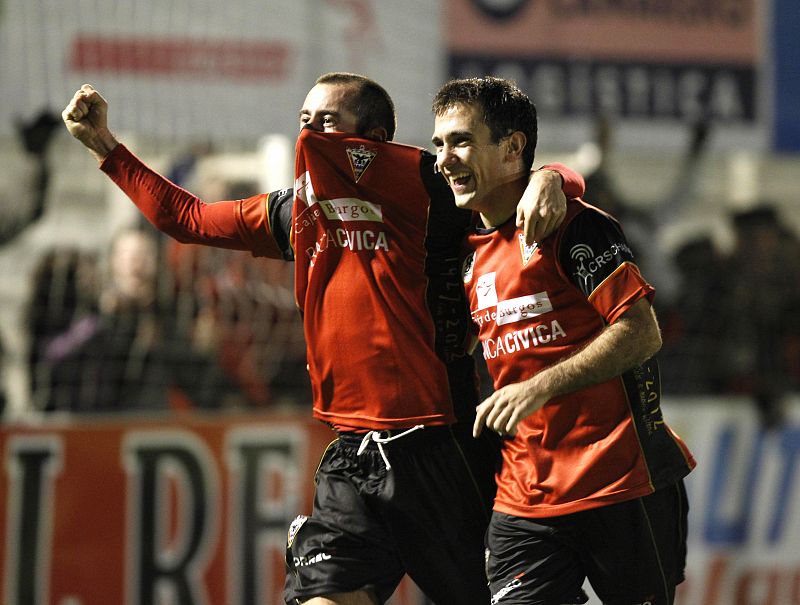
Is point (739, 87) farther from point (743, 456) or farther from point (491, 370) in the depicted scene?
point (491, 370)

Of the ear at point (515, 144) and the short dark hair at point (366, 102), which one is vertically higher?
the short dark hair at point (366, 102)

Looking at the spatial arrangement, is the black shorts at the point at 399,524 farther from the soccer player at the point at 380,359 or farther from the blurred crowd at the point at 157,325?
the blurred crowd at the point at 157,325

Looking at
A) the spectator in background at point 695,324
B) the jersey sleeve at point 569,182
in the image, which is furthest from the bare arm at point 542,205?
the spectator in background at point 695,324

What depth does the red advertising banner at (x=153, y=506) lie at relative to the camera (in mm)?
5879

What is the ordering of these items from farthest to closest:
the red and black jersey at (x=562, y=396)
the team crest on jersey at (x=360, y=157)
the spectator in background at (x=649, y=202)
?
the spectator in background at (x=649, y=202) < the team crest on jersey at (x=360, y=157) < the red and black jersey at (x=562, y=396)

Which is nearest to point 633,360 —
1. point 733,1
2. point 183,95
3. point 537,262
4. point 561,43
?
point 537,262

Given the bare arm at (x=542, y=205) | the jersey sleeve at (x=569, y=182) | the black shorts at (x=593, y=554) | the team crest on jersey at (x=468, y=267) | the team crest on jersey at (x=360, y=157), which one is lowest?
the black shorts at (x=593, y=554)

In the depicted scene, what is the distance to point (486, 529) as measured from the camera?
366 centimetres

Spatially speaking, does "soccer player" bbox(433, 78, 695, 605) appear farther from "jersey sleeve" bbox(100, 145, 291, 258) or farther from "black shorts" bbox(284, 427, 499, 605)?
"jersey sleeve" bbox(100, 145, 291, 258)

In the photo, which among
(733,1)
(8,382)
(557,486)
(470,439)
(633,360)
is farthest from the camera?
(733,1)

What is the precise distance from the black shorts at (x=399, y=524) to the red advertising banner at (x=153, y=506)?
8.53ft

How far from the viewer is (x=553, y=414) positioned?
3.42 m

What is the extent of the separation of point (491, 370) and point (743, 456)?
4.05 metres

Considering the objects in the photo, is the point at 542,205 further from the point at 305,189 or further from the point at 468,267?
the point at 305,189
